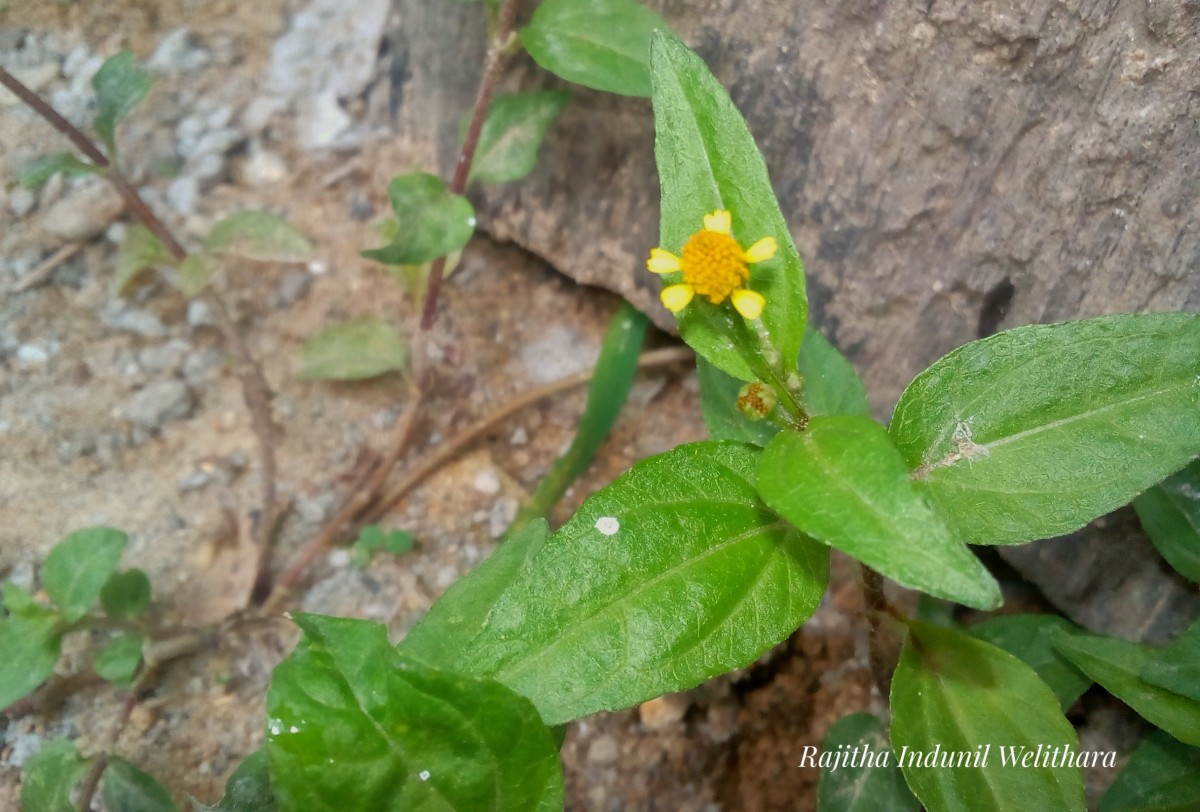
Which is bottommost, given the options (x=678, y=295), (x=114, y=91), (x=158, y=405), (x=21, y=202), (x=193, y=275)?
(x=158, y=405)

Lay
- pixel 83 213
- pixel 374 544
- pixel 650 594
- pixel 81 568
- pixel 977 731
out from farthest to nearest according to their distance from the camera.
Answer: pixel 83 213
pixel 374 544
pixel 81 568
pixel 977 731
pixel 650 594

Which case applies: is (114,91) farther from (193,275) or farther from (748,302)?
(748,302)

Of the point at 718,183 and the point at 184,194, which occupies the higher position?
the point at 718,183

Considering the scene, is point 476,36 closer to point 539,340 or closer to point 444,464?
point 539,340

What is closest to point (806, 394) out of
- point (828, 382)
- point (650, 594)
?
point (828, 382)

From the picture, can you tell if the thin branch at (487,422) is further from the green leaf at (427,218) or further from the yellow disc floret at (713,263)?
the yellow disc floret at (713,263)

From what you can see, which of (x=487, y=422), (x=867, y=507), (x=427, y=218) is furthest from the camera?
(x=487, y=422)

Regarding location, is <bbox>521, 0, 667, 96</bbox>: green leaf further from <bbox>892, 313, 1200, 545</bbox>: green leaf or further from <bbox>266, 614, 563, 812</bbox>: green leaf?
<bbox>266, 614, 563, 812</bbox>: green leaf

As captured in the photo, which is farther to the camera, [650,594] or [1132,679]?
[1132,679]
